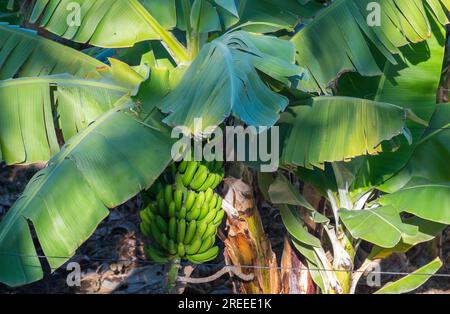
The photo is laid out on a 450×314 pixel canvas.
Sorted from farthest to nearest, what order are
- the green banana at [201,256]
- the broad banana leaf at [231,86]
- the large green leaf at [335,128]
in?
the green banana at [201,256] < the large green leaf at [335,128] < the broad banana leaf at [231,86]

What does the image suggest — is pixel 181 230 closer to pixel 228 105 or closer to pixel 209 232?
pixel 209 232

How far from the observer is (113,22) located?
3.67 metres

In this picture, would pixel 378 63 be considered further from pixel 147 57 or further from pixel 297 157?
pixel 147 57

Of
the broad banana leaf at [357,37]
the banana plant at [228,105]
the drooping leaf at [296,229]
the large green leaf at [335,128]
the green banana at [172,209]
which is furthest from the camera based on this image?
the drooping leaf at [296,229]

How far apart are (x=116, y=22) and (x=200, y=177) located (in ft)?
3.15

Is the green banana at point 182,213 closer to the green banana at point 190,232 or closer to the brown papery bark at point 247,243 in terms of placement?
the green banana at point 190,232

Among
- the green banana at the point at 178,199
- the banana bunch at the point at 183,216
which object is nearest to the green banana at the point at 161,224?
the banana bunch at the point at 183,216

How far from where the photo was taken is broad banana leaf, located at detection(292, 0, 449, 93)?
3535 millimetres

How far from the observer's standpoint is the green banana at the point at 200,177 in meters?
3.33

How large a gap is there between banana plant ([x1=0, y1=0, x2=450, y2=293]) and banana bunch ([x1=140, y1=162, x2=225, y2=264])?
275 millimetres

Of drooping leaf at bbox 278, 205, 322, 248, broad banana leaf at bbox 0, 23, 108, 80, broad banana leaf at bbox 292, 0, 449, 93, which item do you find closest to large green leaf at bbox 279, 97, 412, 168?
broad banana leaf at bbox 292, 0, 449, 93

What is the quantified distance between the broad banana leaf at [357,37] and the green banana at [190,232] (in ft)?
2.84

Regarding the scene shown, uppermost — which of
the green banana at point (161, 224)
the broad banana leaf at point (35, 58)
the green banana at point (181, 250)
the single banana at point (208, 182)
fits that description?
the broad banana leaf at point (35, 58)
